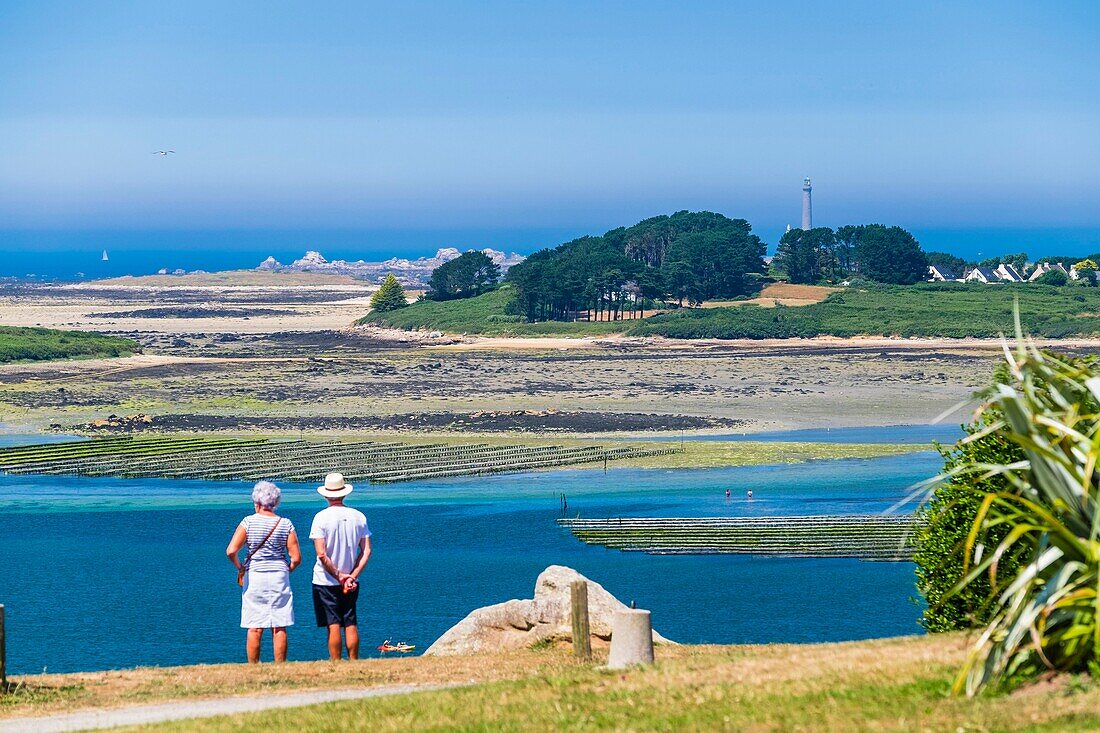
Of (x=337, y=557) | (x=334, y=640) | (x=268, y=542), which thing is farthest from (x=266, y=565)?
(x=334, y=640)

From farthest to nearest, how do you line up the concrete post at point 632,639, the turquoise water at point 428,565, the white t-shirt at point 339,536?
the turquoise water at point 428,565
the white t-shirt at point 339,536
the concrete post at point 632,639

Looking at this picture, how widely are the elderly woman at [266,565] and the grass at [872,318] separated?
112m

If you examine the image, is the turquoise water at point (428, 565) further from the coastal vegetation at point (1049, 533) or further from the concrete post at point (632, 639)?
the coastal vegetation at point (1049, 533)

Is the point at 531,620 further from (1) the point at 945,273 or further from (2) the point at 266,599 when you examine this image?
(1) the point at 945,273

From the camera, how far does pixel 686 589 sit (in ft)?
115

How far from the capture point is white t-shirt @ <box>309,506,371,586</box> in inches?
602

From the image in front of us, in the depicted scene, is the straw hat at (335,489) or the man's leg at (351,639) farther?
the man's leg at (351,639)

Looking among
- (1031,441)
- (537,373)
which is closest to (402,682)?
(1031,441)

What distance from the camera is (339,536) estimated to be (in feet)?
50.2

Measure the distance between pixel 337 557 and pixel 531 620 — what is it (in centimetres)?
533

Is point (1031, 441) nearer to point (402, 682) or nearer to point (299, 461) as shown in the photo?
point (402, 682)

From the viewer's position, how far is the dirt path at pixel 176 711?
12.6 meters

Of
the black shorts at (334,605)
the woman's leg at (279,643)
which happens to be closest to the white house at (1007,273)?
the black shorts at (334,605)

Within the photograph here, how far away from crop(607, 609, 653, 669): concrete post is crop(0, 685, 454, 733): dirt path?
169 cm
